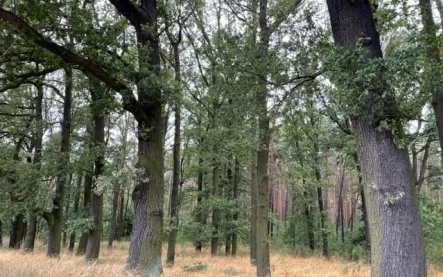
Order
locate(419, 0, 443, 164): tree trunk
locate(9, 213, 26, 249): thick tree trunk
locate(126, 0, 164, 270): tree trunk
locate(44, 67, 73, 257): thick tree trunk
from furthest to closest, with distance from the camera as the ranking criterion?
locate(9, 213, 26, 249): thick tree trunk < locate(44, 67, 73, 257): thick tree trunk < locate(126, 0, 164, 270): tree trunk < locate(419, 0, 443, 164): tree trunk

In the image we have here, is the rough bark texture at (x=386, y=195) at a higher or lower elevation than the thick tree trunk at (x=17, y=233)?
higher

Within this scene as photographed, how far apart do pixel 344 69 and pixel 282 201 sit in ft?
104

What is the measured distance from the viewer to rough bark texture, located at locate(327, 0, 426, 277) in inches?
171

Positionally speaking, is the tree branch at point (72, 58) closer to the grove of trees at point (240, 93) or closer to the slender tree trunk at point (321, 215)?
the grove of trees at point (240, 93)

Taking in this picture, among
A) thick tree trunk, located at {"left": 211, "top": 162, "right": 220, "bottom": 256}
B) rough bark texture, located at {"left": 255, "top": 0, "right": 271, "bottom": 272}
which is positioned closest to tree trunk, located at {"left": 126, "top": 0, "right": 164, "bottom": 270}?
rough bark texture, located at {"left": 255, "top": 0, "right": 271, "bottom": 272}

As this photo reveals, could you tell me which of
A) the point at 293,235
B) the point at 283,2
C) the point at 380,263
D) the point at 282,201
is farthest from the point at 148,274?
the point at 282,201

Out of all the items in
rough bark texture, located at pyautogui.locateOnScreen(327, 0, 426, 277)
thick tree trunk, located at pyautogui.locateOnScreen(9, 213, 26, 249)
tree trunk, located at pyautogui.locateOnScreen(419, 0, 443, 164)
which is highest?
tree trunk, located at pyautogui.locateOnScreen(419, 0, 443, 164)

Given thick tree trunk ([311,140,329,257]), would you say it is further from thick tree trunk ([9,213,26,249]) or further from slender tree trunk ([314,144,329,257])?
thick tree trunk ([9,213,26,249])

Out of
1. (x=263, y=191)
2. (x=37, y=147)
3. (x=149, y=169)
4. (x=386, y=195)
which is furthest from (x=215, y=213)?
(x=386, y=195)

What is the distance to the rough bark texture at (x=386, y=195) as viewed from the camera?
435cm

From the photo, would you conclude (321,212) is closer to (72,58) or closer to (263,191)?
(263,191)

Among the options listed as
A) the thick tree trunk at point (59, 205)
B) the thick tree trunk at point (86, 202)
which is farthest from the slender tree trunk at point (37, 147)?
the thick tree trunk at point (86, 202)

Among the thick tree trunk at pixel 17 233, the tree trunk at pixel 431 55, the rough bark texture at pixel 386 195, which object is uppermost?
the tree trunk at pixel 431 55

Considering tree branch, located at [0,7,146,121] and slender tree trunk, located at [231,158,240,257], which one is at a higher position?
tree branch, located at [0,7,146,121]
